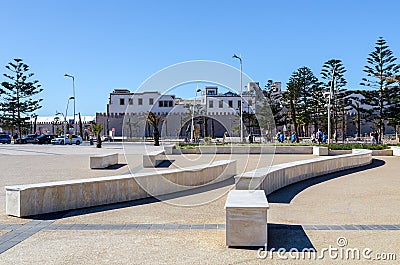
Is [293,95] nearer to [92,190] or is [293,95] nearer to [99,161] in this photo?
[99,161]

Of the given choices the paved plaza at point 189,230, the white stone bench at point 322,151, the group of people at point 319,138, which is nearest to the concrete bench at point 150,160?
the paved plaza at point 189,230

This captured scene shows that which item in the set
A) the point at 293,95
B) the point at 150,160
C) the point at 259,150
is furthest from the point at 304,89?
the point at 150,160

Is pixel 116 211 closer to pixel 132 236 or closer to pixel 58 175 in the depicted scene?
pixel 132 236

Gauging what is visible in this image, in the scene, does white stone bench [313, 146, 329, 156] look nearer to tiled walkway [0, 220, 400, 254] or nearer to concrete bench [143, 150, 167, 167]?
concrete bench [143, 150, 167, 167]

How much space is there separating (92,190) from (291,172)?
4765mm

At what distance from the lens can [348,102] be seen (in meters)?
43.7

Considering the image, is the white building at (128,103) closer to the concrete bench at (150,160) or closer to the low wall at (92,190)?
the concrete bench at (150,160)

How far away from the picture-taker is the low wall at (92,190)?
6.64 metres

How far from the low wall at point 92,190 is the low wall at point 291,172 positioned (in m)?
1.61

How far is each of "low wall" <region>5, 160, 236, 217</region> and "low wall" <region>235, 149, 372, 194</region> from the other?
1.61 m

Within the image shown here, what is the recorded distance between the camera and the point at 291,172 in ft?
33.3

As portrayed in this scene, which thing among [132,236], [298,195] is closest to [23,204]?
[132,236]

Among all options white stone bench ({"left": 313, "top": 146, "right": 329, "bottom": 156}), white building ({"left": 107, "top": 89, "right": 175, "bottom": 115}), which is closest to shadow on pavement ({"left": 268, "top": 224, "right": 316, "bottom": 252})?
white stone bench ({"left": 313, "top": 146, "right": 329, "bottom": 156})

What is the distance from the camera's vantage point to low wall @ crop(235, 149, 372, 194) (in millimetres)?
7703
